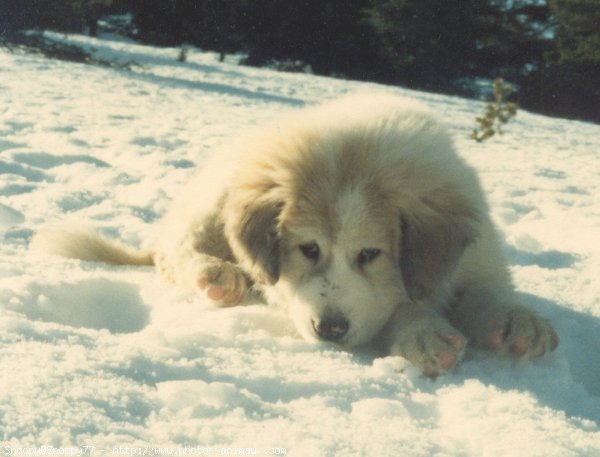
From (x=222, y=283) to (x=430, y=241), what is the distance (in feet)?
2.82

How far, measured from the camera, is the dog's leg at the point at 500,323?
2.66 meters

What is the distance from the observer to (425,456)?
1.82 metres

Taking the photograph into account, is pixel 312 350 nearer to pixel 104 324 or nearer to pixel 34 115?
pixel 104 324

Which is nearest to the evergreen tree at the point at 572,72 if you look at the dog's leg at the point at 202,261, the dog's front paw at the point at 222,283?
the dog's leg at the point at 202,261

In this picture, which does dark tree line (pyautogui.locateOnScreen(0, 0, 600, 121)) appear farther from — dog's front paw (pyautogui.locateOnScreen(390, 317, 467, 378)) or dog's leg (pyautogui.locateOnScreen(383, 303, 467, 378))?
dog's front paw (pyautogui.locateOnScreen(390, 317, 467, 378))

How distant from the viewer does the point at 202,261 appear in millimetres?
3252

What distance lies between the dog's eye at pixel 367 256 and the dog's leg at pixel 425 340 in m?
0.22

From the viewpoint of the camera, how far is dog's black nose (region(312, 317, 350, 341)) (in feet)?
8.27

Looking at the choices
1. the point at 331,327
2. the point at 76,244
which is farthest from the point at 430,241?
the point at 76,244

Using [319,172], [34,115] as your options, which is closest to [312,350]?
[319,172]

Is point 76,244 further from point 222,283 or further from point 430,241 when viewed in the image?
point 430,241

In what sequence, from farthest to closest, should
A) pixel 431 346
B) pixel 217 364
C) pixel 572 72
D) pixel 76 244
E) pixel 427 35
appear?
pixel 572 72
pixel 427 35
pixel 76 244
pixel 431 346
pixel 217 364

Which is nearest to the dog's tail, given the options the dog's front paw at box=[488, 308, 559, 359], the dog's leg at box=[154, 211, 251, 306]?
the dog's leg at box=[154, 211, 251, 306]

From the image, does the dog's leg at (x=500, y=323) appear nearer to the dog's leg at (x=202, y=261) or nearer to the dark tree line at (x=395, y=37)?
the dog's leg at (x=202, y=261)
